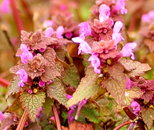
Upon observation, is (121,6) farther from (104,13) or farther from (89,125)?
(89,125)

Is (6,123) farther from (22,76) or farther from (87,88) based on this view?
(87,88)

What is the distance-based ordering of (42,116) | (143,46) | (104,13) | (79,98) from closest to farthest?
1. (79,98)
2. (104,13)
3. (42,116)
4. (143,46)

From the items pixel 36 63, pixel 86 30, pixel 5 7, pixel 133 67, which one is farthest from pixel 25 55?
pixel 5 7

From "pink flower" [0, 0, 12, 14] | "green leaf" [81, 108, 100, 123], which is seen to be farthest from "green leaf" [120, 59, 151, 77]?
"pink flower" [0, 0, 12, 14]

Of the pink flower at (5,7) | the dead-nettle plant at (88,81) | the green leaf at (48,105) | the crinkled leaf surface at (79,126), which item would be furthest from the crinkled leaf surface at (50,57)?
the pink flower at (5,7)

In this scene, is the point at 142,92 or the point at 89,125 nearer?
the point at 142,92

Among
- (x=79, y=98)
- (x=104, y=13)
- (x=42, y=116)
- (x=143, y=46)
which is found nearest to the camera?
(x=79, y=98)

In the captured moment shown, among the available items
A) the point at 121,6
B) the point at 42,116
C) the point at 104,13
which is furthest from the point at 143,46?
the point at 42,116

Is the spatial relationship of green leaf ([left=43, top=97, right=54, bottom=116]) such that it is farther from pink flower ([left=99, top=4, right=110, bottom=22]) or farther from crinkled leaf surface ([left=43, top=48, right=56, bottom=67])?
pink flower ([left=99, top=4, right=110, bottom=22])
